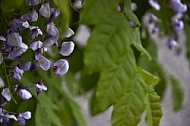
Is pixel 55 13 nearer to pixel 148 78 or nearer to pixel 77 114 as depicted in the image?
pixel 148 78

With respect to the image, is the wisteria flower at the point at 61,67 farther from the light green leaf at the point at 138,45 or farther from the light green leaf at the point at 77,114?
the light green leaf at the point at 77,114

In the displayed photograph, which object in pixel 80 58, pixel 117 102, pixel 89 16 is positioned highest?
pixel 89 16

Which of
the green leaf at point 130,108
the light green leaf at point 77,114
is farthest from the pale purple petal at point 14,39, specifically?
the light green leaf at point 77,114

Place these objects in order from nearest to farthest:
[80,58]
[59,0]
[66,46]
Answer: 1. [59,0]
2. [66,46]
3. [80,58]

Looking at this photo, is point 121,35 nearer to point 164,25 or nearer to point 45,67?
point 45,67

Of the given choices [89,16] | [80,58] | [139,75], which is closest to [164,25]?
[80,58]

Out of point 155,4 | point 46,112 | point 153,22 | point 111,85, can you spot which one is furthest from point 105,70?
point 153,22

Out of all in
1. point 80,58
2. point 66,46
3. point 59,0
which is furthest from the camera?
point 80,58

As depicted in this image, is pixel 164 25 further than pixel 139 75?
Yes

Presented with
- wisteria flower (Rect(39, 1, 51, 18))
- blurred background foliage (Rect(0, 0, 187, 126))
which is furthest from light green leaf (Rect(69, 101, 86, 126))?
wisteria flower (Rect(39, 1, 51, 18))
